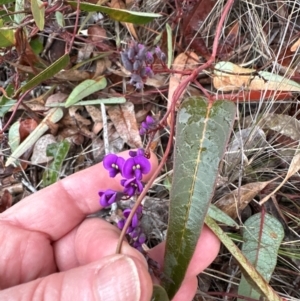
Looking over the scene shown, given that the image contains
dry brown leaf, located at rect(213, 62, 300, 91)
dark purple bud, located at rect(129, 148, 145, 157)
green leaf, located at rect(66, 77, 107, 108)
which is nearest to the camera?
dark purple bud, located at rect(129, 148, 145, 157)

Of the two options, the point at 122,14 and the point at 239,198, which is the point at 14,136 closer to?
the point at 122,14

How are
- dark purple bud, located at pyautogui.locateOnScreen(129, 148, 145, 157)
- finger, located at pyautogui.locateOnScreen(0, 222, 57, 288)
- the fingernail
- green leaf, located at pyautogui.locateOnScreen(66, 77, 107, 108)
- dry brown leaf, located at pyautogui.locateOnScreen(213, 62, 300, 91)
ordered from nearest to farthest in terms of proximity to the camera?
1. the fingernail
2. dark purple bud, located at pyautogui.locateOnScreen(129, 148, 145, 157)
3. finger, located at pyautogui.locateOnScreen(0, 222, 57, 288)
4. dry brown leaf, located at pyautogui.locateOnScreen(213, 62, 300, 91)
5. green leaf, located at pyautogui.locateOnScreen(66, 77, 107, 108)

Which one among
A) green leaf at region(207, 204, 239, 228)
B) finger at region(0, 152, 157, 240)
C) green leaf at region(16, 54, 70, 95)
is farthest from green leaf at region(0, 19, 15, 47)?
green leaf at region(207, 204, 239, 228)

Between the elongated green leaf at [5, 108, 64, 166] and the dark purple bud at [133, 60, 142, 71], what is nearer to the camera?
the dark purple bud at [133, 60, 142, 71]

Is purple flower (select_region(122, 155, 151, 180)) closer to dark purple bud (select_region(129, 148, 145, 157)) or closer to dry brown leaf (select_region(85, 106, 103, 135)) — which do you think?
dark purple bud (select_region(129, 148, 145, 157))

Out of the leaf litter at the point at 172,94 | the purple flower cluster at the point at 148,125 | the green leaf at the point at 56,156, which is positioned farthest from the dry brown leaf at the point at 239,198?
the green leaf at the point at 56,156

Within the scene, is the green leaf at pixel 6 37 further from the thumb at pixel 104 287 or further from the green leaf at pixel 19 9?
the thumb at pixel 104 287
